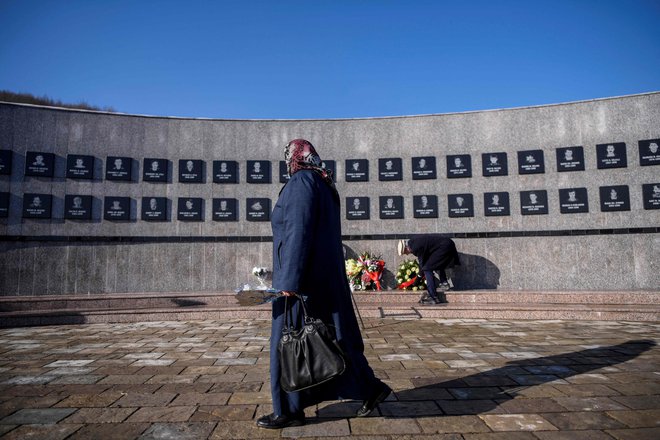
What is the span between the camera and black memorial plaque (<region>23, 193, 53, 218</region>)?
35.2 ft

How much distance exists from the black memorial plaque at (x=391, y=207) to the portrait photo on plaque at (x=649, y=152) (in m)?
6.30

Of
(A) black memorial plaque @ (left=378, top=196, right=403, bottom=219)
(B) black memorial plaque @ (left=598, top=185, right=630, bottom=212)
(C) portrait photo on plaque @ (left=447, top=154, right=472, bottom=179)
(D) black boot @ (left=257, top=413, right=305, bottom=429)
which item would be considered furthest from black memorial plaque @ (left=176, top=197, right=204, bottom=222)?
(B) black memorial plaque @ (left=598, top=185, right=630, bottom=212)

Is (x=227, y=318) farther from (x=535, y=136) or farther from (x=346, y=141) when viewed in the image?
(x=535, y=136)

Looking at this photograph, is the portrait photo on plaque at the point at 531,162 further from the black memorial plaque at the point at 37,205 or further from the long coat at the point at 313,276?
the black memorial plaque at the point at 37,205

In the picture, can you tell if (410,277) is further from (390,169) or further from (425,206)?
(390,169)

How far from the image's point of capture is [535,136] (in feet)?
37.6

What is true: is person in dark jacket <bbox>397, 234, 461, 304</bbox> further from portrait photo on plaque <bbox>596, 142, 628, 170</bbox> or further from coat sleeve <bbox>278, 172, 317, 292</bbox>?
coat sleeve <bbox>278, 172, 317, 292</bbox>

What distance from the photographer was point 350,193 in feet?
39.9

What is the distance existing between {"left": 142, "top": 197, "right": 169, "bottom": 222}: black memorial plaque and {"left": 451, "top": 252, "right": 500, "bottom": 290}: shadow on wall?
822 cm

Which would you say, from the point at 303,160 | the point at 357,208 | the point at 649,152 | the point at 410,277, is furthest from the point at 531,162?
the point at 303,160

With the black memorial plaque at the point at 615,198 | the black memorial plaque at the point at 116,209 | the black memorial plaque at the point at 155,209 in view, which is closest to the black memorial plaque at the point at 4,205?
the black memorial plaque at the point at 116,209

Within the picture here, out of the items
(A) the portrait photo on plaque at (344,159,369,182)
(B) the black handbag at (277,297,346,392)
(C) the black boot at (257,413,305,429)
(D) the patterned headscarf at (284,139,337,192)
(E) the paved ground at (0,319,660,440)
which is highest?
(A) the portrait photo on plaque at (344,159,369,182)

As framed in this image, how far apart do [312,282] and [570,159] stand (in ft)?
34.9

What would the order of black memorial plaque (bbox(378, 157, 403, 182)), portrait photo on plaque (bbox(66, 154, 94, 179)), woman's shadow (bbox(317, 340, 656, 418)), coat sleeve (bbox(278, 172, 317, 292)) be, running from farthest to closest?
1. black memorial plaque (bbox(378, 157, 403, 182))
2. portrait photo on plaque (bbox(66, 154, 94, 179))
3. woman's shadow (bbox(317, 340, 656, 418))
4. coat sleeve (bbox(278, 172, 317, 292))
